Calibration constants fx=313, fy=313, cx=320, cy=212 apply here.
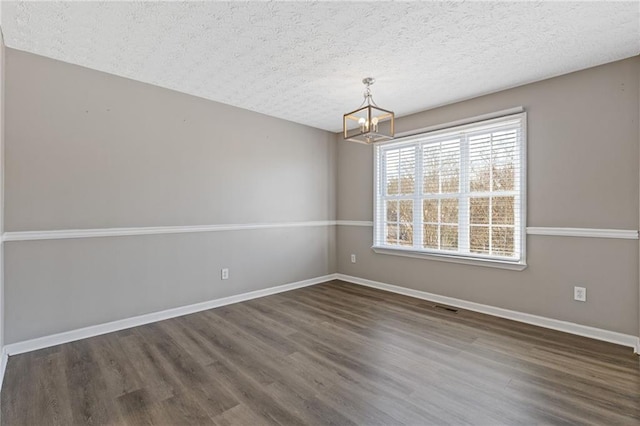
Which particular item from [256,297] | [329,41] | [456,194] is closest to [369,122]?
[329,41]

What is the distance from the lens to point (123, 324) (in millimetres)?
3029

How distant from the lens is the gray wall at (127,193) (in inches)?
102

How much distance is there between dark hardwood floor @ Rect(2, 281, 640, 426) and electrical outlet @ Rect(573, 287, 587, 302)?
1.17 ft

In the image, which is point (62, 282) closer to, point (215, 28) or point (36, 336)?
point (36, 336)

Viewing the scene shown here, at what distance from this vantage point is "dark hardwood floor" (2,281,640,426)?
70.6 inches

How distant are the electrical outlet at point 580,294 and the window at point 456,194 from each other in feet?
1.56

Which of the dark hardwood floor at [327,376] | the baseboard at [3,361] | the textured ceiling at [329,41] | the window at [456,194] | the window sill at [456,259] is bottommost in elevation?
Answer: the dark hardwood floor at [327,376]

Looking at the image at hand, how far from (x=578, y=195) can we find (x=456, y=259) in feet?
4.32

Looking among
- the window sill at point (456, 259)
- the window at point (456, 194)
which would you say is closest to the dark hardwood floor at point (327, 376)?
the window sill at point (456, 259)

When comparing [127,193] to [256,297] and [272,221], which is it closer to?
[272,221]

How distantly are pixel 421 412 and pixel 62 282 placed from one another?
303 centimetres

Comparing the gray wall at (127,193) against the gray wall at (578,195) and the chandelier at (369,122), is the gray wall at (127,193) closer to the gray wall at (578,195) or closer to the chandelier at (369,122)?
the chandelier at (369,122)

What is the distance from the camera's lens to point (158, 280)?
3.28 m

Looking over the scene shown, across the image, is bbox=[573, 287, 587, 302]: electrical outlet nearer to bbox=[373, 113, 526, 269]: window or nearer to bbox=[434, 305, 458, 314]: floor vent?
bbox=[373, 113, 526, 269]: window
